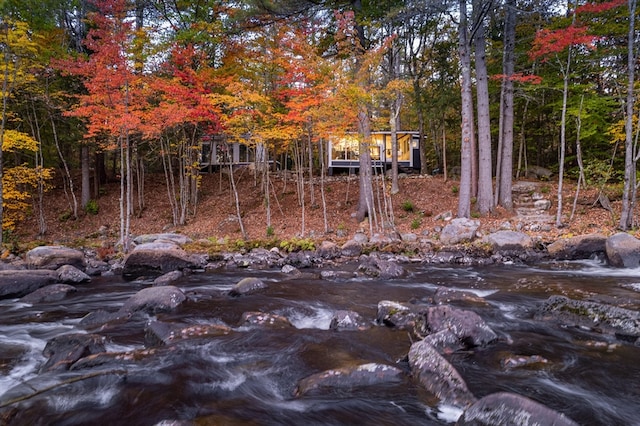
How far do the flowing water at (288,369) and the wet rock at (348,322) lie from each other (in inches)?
7.0

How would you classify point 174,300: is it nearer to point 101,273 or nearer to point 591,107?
point 101,273

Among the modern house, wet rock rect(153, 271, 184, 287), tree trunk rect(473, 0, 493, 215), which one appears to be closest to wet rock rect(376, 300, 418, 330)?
wet rock rect(153, 271, 184, 287)

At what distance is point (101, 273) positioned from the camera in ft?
31.9

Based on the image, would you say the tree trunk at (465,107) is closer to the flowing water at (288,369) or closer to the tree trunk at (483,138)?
the tree trunk at (483,138)

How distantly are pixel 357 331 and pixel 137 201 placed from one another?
59.5 feet

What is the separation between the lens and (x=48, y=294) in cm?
727

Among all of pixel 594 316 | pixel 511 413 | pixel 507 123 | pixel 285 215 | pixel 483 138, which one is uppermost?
pixel 507 123

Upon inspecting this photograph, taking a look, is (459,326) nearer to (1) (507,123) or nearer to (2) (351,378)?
(2) (351,378)

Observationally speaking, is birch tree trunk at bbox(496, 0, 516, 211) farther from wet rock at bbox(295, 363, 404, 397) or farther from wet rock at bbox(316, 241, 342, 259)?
wet rock at bbox(295, 363, 404, 397)

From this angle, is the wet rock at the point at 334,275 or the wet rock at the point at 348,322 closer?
the wet rock at the point at 348,322

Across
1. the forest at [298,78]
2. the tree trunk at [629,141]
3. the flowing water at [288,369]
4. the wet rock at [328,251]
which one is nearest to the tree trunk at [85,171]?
the forest at [298,78]

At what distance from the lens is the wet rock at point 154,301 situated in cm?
605

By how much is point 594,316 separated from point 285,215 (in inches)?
506

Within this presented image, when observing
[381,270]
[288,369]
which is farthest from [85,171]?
[288,369]
